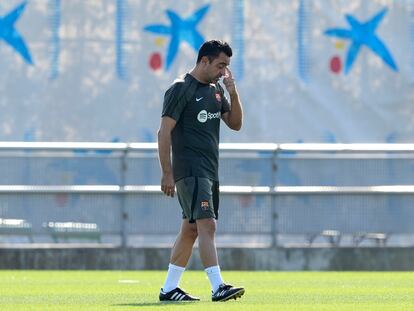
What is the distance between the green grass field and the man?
393mm

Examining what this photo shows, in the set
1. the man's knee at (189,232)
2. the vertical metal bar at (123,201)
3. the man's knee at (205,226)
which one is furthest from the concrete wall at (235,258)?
the man's knee at (205,226)

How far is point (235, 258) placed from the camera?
1839 centimetres

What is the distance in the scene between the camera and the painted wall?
20594 mm

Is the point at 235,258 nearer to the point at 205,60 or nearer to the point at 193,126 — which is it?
the point at 193,126

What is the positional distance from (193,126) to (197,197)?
1.75ft

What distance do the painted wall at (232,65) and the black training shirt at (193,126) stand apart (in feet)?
29.3

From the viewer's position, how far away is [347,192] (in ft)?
61.9

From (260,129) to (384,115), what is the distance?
167cm

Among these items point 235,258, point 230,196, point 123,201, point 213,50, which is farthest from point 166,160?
point 230,196

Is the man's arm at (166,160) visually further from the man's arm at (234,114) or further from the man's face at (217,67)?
the man's arm at (234,114)

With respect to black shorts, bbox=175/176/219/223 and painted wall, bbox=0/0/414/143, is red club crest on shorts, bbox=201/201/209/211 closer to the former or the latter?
black shorts, bbox=175/176/219/223

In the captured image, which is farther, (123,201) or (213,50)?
(123,201)

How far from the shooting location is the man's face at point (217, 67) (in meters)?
11.5

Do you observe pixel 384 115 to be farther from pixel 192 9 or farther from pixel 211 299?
pixel 211 299
